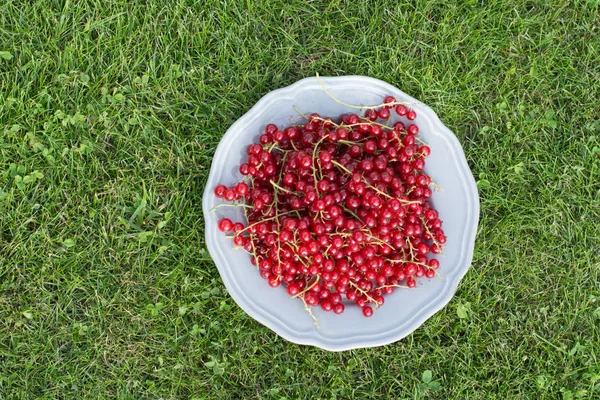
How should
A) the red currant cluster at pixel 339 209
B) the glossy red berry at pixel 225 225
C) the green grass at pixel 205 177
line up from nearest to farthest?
1. the red currant cluster at pixel 339 209
2. the glossy red berry at pixel 225 225
3. the green grass at pixel 205 177

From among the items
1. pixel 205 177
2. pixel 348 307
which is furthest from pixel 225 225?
pixel 348 307

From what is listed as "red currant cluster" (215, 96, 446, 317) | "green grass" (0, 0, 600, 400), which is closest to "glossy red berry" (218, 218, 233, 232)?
"red currant cluster" (215, 96, 446, 317)

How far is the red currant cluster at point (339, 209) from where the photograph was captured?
5.38 feet

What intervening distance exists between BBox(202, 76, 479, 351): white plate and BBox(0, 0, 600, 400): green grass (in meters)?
0.21

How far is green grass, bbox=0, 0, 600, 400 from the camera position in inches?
77.5

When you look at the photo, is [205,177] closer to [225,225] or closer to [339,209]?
[225,225]

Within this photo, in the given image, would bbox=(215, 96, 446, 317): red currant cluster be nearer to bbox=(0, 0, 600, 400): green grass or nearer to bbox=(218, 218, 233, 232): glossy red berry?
bbox=(218, 218, 233, 232): glossy red berry

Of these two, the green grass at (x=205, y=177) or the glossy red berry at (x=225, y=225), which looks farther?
the green grass at (x=205, y=177)

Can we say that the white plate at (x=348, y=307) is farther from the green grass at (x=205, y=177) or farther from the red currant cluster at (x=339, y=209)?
the green grass at (x=205, y=177)

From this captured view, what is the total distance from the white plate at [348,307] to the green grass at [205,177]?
0.68 ft

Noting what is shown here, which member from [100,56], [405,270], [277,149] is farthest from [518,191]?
[100,56]

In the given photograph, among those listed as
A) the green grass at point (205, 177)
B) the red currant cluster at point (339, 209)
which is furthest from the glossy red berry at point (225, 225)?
the green grass at point (205, 177)

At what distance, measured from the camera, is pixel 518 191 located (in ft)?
6.97

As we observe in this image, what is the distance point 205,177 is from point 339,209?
0.62m
